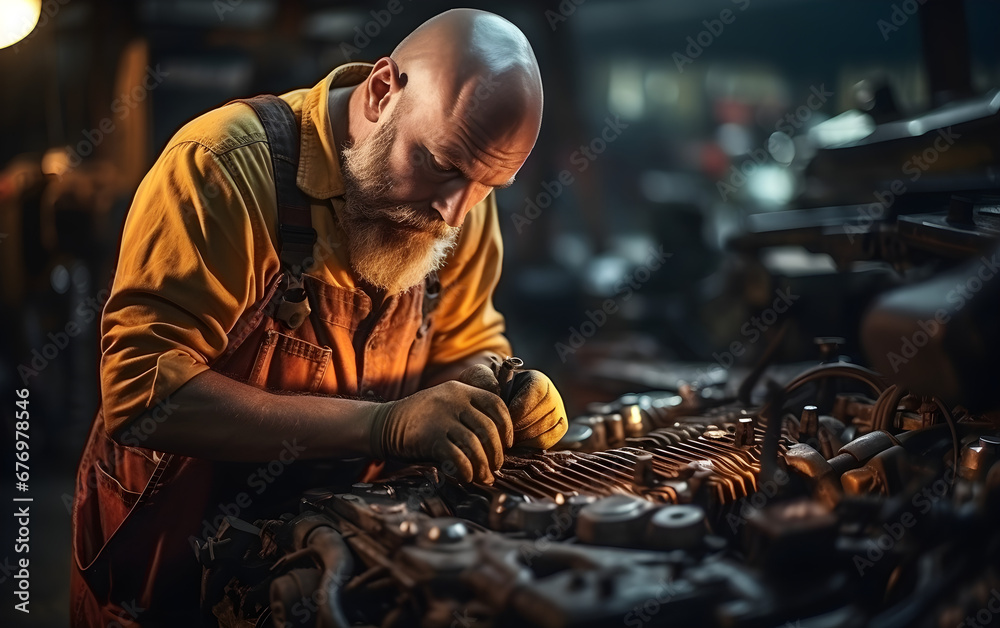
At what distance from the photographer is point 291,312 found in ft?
5.00

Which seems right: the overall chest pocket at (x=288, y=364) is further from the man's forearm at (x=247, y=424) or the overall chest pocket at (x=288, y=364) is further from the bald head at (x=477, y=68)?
the bald head at (x=477, y=68)

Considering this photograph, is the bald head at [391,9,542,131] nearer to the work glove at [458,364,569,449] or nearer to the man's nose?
the man's nose

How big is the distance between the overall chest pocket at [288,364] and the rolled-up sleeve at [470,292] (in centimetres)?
37

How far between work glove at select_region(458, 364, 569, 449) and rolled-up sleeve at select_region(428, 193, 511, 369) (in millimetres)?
287

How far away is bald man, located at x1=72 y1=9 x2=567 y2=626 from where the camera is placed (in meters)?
1.42

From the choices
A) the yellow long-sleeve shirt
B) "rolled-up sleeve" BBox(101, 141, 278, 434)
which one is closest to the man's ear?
the yellow long-sleeve shirt

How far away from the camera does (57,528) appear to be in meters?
3.21

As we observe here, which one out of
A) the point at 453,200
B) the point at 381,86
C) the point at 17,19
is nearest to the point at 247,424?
the point at 453,200

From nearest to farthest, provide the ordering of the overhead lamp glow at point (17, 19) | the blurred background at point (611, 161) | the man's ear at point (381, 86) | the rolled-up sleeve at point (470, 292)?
1. the man's ear at point (381, 86)
2. the rolled-up sleeve at point (470, 292)
3. the overhead lamp glow at point (17, 19)
4. the blurred background at point (611, 161)

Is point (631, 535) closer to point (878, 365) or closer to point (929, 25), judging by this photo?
point (878, 365)

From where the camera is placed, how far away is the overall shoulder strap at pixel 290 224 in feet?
4.99

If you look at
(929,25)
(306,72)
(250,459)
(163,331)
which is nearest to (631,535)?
(250,459)

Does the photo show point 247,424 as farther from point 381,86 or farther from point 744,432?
point 744,432

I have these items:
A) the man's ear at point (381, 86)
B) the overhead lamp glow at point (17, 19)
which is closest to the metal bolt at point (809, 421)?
the man's ear at point (381, 86)
